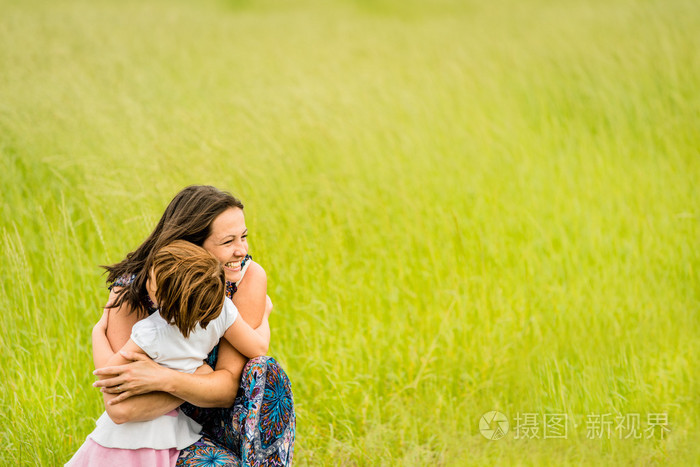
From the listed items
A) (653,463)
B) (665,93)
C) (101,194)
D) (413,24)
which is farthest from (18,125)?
(413,24)

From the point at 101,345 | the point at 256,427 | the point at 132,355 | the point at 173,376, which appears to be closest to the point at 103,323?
the point at 101,345

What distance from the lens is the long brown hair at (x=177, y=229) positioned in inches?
94.7

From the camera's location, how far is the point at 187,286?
2.18 meters

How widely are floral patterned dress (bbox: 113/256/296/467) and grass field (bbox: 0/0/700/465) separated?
0.93 m

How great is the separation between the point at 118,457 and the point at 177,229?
31.7 inches

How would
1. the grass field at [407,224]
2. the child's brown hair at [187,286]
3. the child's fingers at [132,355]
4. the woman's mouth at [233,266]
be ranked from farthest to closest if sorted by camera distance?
the grass field at [407,224] → the woman's mouth at [233,266] → the child's fingers at [132,355] → the child's brown hair at [187,286]

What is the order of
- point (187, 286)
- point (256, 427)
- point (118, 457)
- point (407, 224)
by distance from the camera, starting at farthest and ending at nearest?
point (407, 224) → point (256, 427) → point (118, 457) → point (187, 286)

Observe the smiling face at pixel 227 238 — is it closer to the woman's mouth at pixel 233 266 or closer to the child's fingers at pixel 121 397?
the woman's mouth at pixel 233 266

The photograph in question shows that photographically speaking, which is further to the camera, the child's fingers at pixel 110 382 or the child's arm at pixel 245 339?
the child's arm at pixel 245 339

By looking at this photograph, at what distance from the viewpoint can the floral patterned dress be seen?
238 cm

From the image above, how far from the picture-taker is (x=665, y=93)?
22.7 feet

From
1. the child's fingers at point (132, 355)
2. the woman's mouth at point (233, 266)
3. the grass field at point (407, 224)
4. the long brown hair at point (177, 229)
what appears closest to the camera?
the child's fingers at point (132, 355)

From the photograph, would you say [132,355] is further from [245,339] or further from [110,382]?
[245,339]

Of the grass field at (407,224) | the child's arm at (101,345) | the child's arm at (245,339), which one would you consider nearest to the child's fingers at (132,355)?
the child's arm at (101,345)
